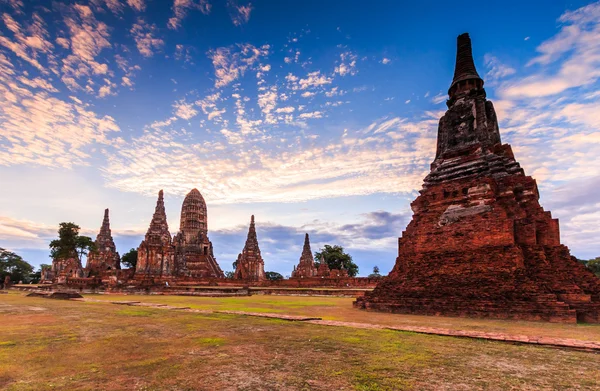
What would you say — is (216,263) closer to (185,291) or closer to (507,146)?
(185,291)

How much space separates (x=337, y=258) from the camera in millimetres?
70125

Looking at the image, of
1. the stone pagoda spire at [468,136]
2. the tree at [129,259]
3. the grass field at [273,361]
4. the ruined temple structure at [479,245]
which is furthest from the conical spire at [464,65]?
the tree at [129,259]

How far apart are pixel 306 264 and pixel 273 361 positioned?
5097 cm

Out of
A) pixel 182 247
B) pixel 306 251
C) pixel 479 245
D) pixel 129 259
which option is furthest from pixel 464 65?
pixel 129 259

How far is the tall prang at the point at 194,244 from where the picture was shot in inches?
1938

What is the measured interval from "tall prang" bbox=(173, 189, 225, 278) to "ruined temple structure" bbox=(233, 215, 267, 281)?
3952 mm

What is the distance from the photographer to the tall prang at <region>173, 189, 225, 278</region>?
161ft

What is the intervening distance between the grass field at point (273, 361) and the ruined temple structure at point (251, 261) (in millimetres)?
43303

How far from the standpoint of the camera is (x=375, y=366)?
4320 millimetres

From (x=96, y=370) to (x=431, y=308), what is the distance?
1027 cm

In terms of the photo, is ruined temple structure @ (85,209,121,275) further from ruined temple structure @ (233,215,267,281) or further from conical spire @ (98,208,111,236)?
ruined temple structure @ (233,215,267,281)

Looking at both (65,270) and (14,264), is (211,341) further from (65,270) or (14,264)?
(14,264)

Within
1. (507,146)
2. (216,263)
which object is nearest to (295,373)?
(507,146)

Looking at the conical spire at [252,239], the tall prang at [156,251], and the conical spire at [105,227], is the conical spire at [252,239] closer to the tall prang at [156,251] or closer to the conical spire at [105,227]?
the tall prang at [156,251]
